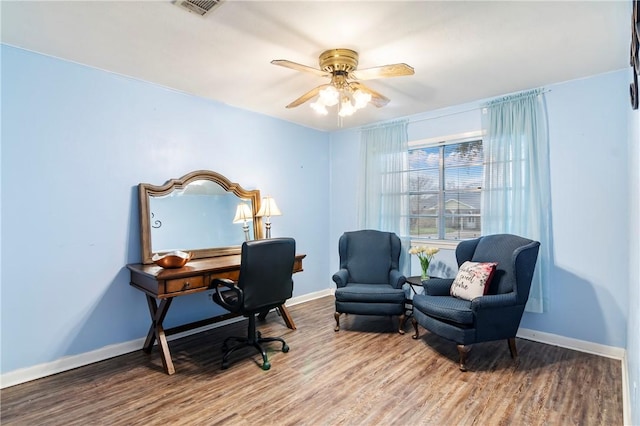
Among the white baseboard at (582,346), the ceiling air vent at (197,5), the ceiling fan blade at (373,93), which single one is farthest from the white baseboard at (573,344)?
the ceiling air vent at (197,5)

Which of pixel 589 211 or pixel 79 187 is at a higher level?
pixel 79 187

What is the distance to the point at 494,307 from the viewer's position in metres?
2.64

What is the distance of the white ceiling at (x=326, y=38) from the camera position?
1.98 m

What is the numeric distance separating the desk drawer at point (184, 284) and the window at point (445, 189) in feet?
8.81

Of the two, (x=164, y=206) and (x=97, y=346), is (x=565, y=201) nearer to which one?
(x=164, y=206)

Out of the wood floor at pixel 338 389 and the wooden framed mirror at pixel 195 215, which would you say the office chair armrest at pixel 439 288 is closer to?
the wood floor at pixel 338 389

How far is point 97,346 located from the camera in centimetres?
282

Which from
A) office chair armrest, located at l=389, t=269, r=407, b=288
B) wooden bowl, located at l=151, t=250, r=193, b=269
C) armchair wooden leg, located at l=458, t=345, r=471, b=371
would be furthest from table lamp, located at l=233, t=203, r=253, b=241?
armchair wooden leg, located at l=458, t=345, r=471, b=371

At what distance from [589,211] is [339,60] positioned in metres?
2.62

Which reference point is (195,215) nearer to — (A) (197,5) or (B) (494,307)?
(A) (197,5)

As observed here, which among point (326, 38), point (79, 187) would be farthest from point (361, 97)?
point (79, 187)

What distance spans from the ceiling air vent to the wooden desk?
1.85 metres

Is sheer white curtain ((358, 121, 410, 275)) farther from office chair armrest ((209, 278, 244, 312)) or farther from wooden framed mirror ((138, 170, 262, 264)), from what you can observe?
office chair armrest ((209, 278, 244, 312))

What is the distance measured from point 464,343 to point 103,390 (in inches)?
108
